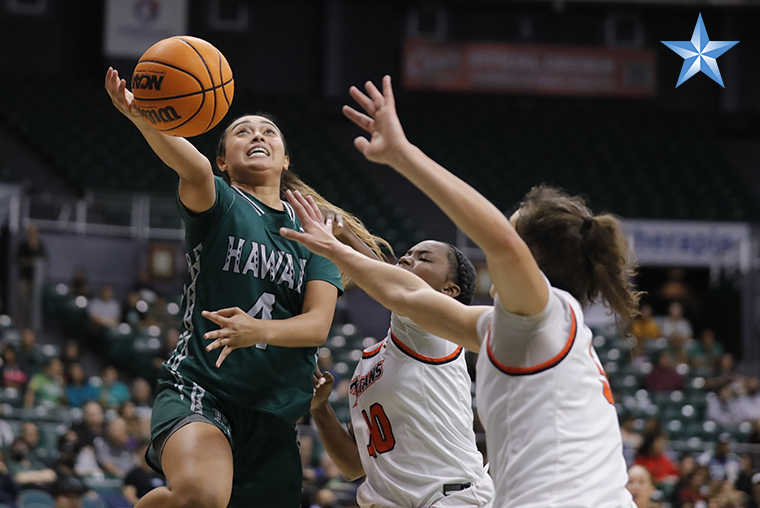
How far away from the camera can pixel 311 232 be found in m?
2.87

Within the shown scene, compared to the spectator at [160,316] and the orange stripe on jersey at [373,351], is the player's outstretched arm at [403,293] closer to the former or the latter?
the orange stripe on jersey at [373,351]

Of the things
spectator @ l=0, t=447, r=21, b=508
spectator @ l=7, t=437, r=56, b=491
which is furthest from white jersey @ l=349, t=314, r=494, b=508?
spectator @ l=7, t=437, r=56, b=491

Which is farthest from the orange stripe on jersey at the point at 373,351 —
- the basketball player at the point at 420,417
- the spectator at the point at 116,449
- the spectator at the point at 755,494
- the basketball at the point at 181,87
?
the spectator at the point at 755,494

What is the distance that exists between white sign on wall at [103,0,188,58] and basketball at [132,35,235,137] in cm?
1690

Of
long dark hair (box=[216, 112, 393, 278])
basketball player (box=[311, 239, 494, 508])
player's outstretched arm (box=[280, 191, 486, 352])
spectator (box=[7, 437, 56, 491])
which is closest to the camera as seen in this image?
player's outstretched arm (box=[280, 191, 486, 352])

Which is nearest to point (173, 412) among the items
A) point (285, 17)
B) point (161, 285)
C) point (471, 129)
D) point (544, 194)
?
point (544, 194)

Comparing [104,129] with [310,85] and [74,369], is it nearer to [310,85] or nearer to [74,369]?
[310,85]

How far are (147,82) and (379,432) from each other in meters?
1.57

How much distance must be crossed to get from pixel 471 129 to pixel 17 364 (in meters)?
12.8

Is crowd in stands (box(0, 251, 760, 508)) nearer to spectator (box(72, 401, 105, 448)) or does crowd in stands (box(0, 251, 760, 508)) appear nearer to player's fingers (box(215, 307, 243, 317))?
spectator (box(72, 401, 105, 448))

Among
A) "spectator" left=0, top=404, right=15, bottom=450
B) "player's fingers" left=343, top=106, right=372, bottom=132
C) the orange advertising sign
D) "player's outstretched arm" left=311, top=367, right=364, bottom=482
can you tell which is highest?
the orange advertising sign

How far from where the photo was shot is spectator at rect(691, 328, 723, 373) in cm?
1402

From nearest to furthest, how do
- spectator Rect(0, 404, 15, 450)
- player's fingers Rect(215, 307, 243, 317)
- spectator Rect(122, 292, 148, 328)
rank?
1. player's fingers Rect(215, 307, 243, 317)
2. spectator Rect(0, 404, 15, 450)
3. spectator Rect(122, 292, 148, 328)

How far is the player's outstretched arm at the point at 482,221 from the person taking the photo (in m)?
2.24
